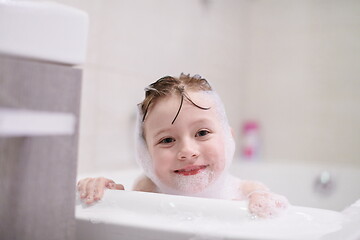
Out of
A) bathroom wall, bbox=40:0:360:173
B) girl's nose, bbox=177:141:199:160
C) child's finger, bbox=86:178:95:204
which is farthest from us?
bathroom wall, bbox=40:0:360:173

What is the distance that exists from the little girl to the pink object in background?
4.65 feet

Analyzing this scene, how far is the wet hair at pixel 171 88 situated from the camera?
2.69 ft

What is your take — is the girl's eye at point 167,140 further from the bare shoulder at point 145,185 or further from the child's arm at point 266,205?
the child's arm at point 266,205

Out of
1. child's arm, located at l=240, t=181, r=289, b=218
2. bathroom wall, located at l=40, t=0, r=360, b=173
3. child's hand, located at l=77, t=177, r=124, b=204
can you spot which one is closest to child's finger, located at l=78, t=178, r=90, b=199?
child's hand, located at l=77, t=177, r=124, b=204

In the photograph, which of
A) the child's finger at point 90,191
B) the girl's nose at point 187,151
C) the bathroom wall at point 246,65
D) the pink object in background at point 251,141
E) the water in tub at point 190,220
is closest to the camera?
the water in tub at point 190,220

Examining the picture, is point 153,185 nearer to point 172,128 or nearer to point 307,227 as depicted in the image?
point 172,128

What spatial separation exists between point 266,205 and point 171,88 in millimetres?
320

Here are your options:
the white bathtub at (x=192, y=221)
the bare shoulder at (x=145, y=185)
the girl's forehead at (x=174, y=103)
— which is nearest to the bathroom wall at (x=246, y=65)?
the bare shoulder at (x=145, y=185)

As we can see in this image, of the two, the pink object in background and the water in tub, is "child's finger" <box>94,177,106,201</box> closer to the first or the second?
the water in tub

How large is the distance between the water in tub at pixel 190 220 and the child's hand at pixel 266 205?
0.04 feet

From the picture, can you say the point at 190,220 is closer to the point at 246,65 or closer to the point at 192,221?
the point at 192,221

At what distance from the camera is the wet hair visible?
0.82m

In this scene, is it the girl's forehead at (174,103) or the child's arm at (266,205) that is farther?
the girl's forehead at (174,103)

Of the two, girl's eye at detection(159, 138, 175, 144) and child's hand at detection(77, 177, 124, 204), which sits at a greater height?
girl's eye at detection(159, 138, 175, 144)
